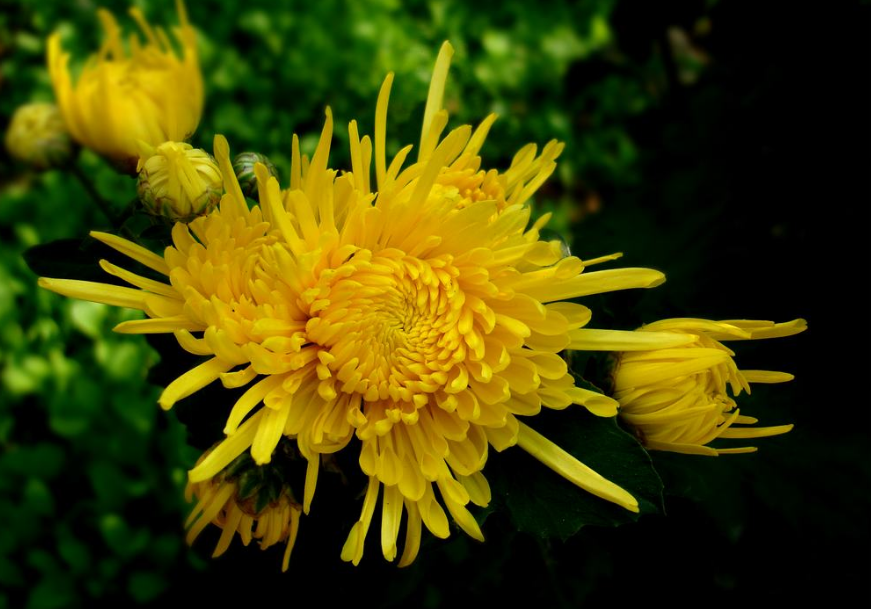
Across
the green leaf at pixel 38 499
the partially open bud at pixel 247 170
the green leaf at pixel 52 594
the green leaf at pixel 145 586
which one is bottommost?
the green leaf at pixel 52 594

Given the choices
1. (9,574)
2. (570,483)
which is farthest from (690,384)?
(9,574)

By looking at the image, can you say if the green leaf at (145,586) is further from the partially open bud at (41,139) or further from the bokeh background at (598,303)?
the partially open bud at (41,139)

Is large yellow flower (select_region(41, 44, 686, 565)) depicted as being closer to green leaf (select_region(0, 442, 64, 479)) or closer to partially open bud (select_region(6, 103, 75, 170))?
partially open bud (select_region(6, 103, 75, 170))

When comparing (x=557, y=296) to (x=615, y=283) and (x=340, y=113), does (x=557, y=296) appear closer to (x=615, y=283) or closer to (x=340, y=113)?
(x=615, y=283)

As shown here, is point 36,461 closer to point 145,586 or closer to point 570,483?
point 145,586

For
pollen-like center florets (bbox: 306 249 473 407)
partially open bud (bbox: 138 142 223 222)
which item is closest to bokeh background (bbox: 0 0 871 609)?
pollen-like center florets (bbox: 306 249 473 407)

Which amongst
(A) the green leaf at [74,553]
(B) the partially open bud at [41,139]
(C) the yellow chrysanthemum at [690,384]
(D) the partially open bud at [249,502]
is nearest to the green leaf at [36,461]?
(A) the green leaf at [74,553]

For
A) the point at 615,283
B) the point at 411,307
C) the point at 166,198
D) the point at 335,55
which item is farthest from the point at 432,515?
the point at 335,55
